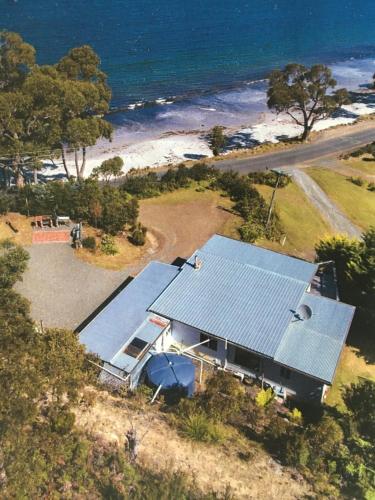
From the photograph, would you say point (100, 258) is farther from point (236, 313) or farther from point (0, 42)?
point (0, 42)

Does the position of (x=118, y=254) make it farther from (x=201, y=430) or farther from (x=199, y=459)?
(x=199, y=459)

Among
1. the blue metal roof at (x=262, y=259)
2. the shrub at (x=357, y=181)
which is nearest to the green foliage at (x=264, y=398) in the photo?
the blue metal roof at (x=262, y=259)

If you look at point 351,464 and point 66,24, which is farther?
point 66,24

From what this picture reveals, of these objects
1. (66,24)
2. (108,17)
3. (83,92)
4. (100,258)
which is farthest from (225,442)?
(108,17)

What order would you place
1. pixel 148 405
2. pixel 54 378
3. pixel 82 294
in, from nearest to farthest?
pixel 54 378 < pixel 148 405 < pixel 82 294

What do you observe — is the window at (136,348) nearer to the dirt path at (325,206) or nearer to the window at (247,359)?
the window at (247,359)

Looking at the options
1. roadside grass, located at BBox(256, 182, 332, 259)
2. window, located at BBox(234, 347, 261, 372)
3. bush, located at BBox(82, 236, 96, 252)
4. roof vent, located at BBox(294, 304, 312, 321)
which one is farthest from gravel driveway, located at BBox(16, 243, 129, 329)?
roadside grass, located at BBox(256, 182, 332, 259)

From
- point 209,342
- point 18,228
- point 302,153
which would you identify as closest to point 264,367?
point 209,342

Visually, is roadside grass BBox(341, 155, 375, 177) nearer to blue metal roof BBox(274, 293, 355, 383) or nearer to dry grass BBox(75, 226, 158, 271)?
dry grass BBox(75, 226, 158, 271)
